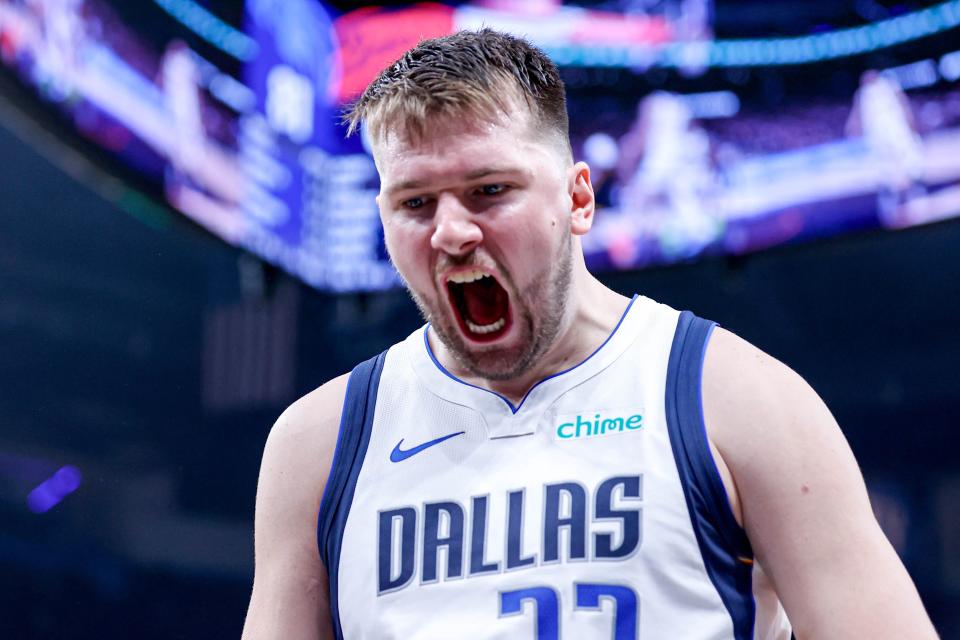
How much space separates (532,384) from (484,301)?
0.15 m

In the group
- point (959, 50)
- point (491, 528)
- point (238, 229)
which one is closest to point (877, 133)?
point (959, 50)

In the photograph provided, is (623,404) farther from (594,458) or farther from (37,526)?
(37,526)

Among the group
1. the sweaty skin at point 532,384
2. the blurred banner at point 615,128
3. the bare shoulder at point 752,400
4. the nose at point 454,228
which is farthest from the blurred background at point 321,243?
the bare shoulder at point 752,400

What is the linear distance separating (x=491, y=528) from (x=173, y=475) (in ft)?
9.76

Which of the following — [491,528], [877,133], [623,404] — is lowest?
[491,528]

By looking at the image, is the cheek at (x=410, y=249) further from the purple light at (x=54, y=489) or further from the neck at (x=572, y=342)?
the purple light at (x=54, y=489)

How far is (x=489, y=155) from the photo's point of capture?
148cm

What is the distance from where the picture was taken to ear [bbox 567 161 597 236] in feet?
5.30

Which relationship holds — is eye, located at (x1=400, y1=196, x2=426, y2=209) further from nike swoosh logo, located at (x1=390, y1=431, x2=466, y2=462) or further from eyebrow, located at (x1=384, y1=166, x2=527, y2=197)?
nike swoosh logo, located at (x1=390, y1=431, x2=466, y2=462)

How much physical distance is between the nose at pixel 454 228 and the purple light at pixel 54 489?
2.87 meters

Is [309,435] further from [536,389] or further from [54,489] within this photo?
[54,489]

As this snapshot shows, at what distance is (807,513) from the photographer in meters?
1.37

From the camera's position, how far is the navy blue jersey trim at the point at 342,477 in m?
1.62

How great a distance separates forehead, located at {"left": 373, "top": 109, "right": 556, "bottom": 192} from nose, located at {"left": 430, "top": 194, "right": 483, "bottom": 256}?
0.04m
